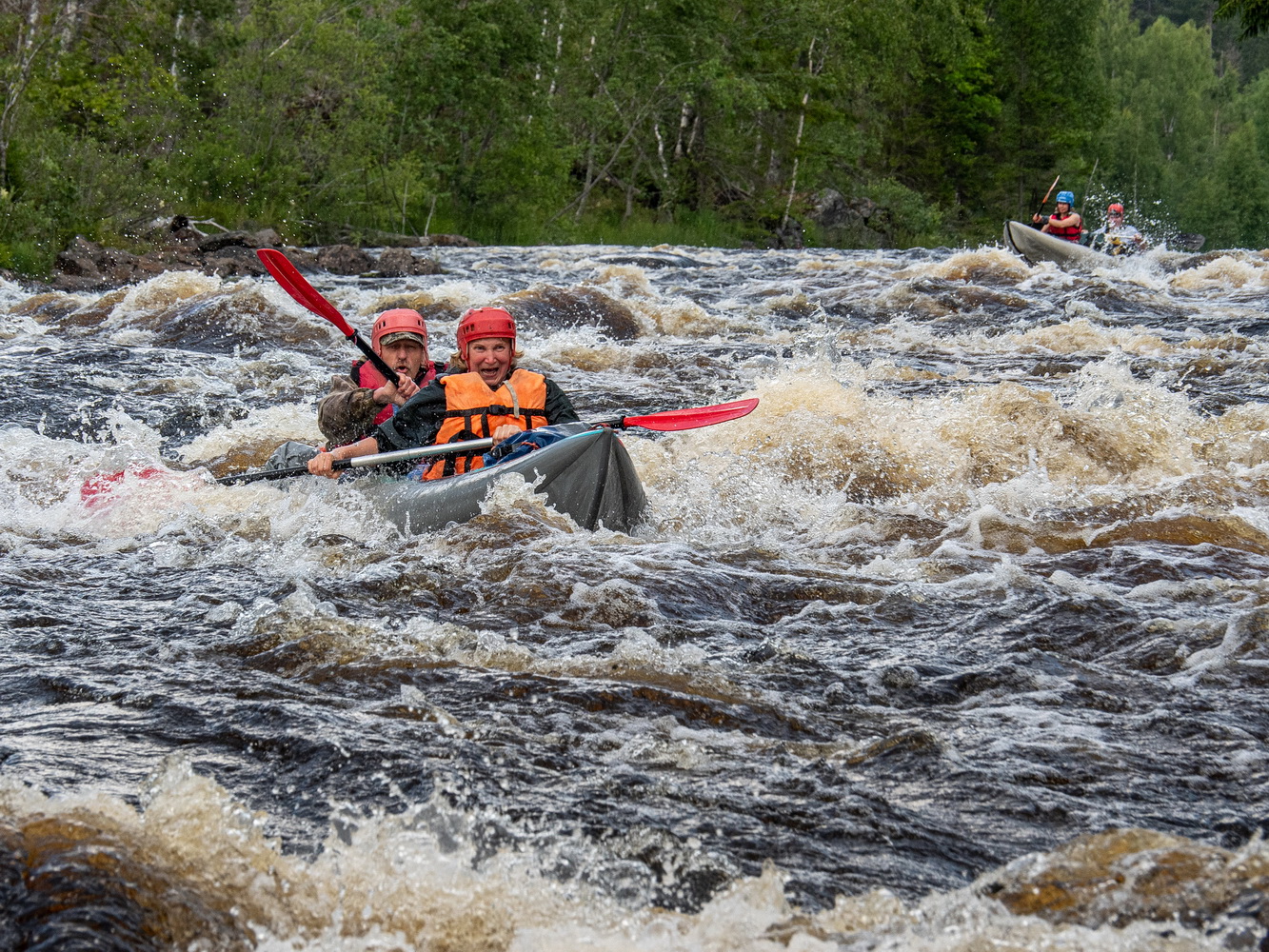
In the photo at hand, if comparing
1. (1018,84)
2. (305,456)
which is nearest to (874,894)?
(305,456)

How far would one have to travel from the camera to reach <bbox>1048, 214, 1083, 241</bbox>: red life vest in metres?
17.7

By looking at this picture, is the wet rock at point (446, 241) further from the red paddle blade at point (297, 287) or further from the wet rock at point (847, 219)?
the red paddle blade at point (297, 287)

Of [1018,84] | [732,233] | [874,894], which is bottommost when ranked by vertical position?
[874,894]

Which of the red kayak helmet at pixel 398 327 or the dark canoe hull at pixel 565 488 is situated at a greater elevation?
the red kayak helmet at pixel 398 327

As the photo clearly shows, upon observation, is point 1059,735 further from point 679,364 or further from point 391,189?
point 391,189

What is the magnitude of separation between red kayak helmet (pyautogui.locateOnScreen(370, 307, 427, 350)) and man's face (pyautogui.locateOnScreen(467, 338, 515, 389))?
53 centimetres

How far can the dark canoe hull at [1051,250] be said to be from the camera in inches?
652

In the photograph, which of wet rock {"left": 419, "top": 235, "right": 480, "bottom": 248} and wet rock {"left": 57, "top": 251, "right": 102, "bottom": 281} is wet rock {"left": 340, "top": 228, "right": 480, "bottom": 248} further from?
wet rock {"left": 57, "top": 251, "right": 102, "bottom": 281}

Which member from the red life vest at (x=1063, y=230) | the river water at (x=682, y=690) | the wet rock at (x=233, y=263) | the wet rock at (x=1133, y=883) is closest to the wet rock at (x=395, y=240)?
the wet rock at (x=233, y=263)

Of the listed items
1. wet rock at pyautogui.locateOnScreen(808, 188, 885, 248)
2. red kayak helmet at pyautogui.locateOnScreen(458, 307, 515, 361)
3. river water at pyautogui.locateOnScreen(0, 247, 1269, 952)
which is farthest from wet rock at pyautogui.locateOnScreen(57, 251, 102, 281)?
wet rock at pyautogui.locateOnScreen(808, 188, 885, 248)

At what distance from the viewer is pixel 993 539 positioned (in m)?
5.23

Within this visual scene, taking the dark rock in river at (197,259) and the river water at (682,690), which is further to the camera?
the dark rock in river at (197,259)

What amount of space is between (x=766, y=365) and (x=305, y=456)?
14.8 feet

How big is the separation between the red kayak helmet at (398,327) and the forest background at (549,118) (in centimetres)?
912
